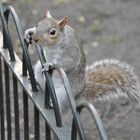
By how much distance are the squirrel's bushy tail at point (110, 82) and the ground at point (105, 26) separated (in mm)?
1095

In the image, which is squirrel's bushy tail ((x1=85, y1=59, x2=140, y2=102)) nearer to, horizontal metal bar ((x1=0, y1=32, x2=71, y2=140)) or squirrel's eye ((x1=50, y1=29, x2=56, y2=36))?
squirrel's eye ((x1=50, y1=29, x2=56, y2=36))

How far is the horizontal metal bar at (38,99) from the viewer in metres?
1.61

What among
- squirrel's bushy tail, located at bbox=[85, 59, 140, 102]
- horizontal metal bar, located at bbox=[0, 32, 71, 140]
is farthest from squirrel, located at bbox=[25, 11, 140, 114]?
horizontal metal bar, located at bbox=[0, 32, 71, 140]

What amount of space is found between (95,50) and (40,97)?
2978 mm

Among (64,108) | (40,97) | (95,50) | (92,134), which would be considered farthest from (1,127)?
(95,50)

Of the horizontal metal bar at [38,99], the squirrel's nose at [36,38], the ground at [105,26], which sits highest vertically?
the squirrel's nose at [36,38]

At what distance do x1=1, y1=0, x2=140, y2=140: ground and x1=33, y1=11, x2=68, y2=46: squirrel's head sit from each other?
1.65 meters

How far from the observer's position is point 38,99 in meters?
1.79

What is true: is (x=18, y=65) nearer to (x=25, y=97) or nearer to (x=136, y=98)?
(x=25, y=97)

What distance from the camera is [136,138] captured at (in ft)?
11.8

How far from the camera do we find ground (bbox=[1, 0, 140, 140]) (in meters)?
3.93

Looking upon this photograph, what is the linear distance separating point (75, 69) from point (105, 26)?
8.86 feet

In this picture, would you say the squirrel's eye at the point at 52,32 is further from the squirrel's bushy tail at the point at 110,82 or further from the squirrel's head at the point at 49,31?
the squirrel's bushy tail at the point at 110,82

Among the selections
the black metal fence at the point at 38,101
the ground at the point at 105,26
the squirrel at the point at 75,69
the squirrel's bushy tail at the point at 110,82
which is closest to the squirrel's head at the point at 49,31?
the squirrel at the point at 75,69
